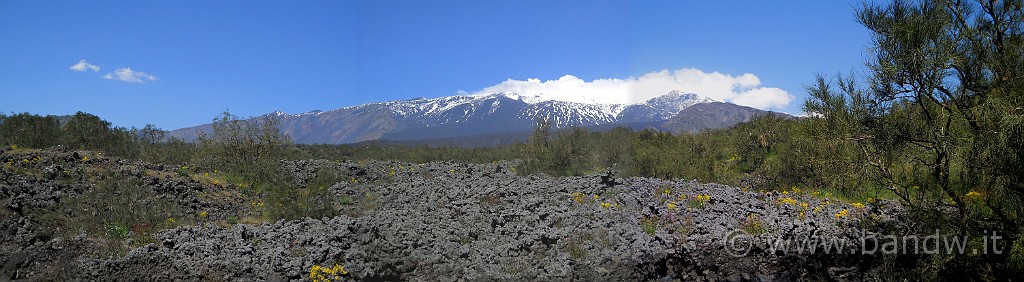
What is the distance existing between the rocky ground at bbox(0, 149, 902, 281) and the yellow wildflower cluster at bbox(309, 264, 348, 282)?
13cm

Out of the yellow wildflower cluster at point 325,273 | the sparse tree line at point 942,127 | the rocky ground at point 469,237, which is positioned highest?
the sparse tree line at point 942,127

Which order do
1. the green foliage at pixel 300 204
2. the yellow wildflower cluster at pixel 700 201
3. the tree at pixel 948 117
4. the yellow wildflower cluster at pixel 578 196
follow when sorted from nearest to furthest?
1. the tree at pixel 948 117
2. the yellow wildflower cluster at pixel 700 201
3. the green foliage at pixel 300 204
4. the yellow wildflower cluster at pixel 578 196

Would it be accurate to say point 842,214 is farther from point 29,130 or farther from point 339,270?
point 29,130

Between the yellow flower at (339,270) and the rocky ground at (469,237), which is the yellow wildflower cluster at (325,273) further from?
the rocky ground at (469,237)

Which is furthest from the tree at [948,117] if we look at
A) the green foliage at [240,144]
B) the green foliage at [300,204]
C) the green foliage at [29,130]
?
the green foliage at [29,130]

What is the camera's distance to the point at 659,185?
1238 cm

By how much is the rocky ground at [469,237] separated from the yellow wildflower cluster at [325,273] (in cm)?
13

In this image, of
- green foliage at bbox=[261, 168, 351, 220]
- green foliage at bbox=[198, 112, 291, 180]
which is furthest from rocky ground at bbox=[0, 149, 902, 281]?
green foliage at bbox=[198, 112, 291, 180]

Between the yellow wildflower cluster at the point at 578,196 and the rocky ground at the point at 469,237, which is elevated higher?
the yellow wildflower cluster at the point at 578,196

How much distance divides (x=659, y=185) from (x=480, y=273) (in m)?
6.12

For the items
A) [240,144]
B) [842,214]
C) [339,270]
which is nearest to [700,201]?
[842,214]

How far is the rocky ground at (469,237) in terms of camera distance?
25.2ft

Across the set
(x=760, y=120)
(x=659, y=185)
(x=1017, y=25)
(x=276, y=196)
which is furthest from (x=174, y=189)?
(x=760, y=120)

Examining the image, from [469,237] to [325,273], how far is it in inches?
Result: 101
